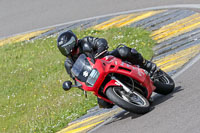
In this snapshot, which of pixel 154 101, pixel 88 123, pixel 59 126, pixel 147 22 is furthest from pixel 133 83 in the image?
pixel 147 22

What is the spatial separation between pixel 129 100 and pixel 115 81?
1.15 ft

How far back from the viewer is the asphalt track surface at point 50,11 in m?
14.0

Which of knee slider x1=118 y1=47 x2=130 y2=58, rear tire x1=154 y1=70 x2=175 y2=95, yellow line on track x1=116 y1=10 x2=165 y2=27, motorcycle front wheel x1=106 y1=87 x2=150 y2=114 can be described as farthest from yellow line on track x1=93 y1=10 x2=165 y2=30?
motorcycle front wheel x1=106 y1=87 x2=150 y2=114

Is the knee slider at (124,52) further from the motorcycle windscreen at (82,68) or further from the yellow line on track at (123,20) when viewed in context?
the yellow line on track at (123,20)

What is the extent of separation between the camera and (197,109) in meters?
6.29

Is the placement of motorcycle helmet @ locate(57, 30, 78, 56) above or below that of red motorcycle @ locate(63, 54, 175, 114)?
above

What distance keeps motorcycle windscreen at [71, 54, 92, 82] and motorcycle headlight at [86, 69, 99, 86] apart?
0.20 ft

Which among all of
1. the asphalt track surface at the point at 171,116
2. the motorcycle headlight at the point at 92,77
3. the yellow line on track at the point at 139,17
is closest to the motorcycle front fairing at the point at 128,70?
the motorcycle headlight at the point at 92,77

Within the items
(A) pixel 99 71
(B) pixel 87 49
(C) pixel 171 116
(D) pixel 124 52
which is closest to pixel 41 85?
(B) pixel 87 49

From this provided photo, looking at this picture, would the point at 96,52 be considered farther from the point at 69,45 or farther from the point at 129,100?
the point at 129,100

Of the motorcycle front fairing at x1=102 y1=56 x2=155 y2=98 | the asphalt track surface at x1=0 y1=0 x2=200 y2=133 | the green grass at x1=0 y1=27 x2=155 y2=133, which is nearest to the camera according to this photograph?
the asphalt track surface at x1=0 y1=0 x2=200 y2=133

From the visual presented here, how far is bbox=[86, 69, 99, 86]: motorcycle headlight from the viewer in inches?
277

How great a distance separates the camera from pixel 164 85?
7.89 meters

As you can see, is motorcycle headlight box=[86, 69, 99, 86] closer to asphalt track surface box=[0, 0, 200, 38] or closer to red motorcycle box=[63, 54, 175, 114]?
red motorcycle box=[63, 54, 175, 114]
